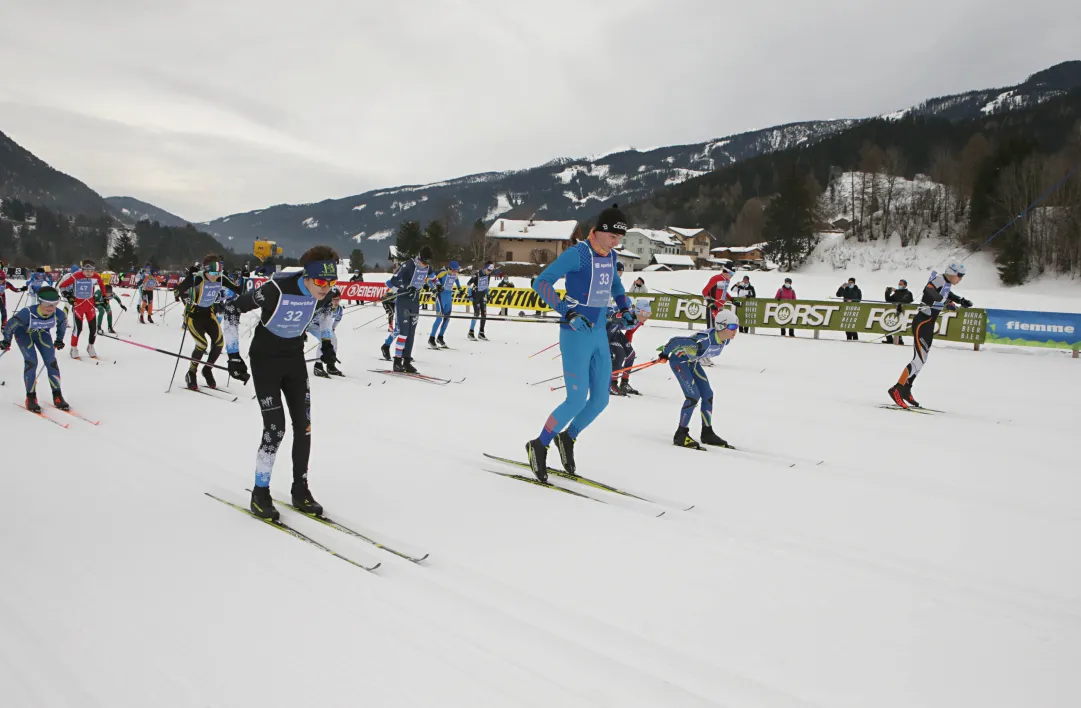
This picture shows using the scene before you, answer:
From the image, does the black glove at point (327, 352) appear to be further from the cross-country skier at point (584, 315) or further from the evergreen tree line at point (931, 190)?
the evergreen tree line at point (931, 190)

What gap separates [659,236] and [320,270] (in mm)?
103137

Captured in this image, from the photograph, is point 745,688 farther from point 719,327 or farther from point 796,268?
point 796,268

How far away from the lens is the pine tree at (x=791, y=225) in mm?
51062

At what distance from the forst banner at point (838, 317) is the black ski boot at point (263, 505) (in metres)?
15.8

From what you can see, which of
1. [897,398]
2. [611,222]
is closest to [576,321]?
[611,222]

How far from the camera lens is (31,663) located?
8.41ft

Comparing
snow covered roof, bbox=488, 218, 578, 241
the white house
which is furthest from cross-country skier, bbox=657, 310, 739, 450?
the white house

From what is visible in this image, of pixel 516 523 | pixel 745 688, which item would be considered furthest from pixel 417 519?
pixel 745 688

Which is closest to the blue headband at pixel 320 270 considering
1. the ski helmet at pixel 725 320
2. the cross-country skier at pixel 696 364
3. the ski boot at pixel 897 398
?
the cross-country skier at pixel 696 364

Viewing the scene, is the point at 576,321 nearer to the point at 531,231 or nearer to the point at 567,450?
the point at 567,450

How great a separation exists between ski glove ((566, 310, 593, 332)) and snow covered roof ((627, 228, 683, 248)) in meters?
96.6

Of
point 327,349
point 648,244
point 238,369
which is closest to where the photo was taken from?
point 238,369

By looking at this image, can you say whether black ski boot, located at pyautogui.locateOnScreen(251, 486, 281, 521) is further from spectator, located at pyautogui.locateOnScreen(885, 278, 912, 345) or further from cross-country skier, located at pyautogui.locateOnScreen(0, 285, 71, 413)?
spectator, located at pyautogui.locateOnScreen(885, 278, 912, 345)

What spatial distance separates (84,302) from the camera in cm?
1291
